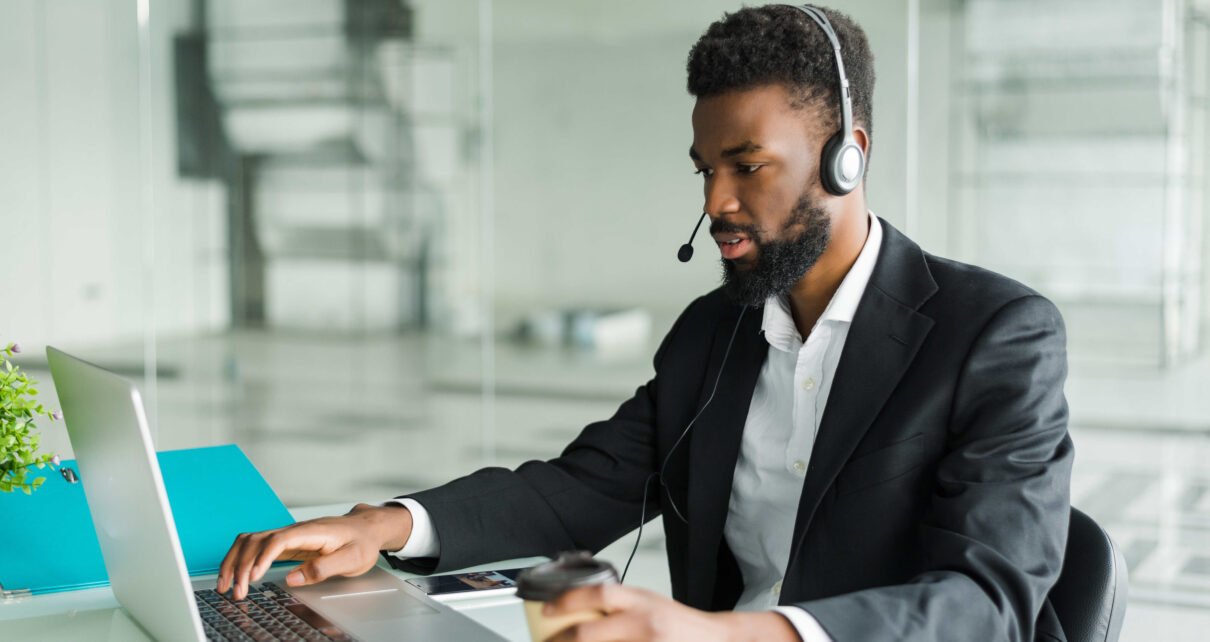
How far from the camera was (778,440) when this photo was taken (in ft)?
5.88

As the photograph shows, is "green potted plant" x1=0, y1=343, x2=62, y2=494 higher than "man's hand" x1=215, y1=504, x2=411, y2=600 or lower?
higher

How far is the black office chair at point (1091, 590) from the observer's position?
1.51 meters

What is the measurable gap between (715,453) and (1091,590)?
0.52 m

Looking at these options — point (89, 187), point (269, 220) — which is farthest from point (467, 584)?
point (269, 220)

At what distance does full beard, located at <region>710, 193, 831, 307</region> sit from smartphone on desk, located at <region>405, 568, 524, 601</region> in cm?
48

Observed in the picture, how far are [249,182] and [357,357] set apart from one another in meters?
0.86

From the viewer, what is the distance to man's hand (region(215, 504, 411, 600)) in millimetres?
1506

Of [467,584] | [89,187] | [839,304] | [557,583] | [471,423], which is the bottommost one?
[471,423]

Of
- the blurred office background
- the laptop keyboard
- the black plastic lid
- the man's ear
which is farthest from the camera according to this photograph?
the blurred office background

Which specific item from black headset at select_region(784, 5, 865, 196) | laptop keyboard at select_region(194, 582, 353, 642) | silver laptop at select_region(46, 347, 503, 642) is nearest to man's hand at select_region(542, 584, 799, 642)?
silver laptop at select_region(46, 347, 503, 642)

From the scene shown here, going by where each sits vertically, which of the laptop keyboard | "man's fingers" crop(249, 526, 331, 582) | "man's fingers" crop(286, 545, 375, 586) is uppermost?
"man's fingers" crop(249, 526, 331, 582)

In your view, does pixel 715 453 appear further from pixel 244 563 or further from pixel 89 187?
pixel 89 187

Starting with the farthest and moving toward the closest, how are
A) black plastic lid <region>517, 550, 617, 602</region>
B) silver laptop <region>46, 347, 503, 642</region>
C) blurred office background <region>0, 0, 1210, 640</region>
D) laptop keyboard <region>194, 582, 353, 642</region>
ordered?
blurred office background <region>0, 0, 1210, 640</region> < laptop keyboard <region>194, 582, 353, 642</region> < silver laptop <region>46, 347, 503, 642</region> < black plastic lid <region>517, 550, 617, 602</region>

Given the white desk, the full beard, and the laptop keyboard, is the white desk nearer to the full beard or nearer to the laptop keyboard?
the laptop keyboard
